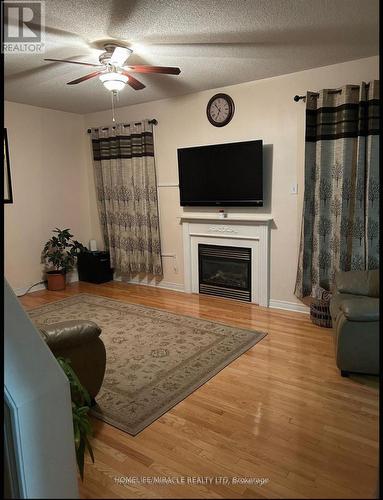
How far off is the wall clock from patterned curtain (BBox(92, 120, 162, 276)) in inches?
37.4

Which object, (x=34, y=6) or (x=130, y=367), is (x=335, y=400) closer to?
(x=130, y=367)

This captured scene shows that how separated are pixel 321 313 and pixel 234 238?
139cm

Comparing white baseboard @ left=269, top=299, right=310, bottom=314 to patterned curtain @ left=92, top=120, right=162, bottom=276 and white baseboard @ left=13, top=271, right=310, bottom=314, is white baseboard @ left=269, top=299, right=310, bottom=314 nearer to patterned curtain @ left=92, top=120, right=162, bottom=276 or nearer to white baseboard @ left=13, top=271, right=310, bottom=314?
white baseboard @ left=13, top=271, right=310, bottom=314

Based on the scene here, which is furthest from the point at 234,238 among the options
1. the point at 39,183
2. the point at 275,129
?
the point at 39,183

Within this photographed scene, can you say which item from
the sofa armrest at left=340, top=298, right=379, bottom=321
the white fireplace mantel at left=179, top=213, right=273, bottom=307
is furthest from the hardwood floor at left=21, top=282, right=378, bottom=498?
the white fireplace mantel at left=179, top=213, right=273, bottom=307

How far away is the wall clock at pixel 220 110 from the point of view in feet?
14.1

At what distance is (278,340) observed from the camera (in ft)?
11.0

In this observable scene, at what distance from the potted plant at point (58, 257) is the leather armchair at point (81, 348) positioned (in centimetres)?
322

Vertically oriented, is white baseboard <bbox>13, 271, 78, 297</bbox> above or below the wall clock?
below

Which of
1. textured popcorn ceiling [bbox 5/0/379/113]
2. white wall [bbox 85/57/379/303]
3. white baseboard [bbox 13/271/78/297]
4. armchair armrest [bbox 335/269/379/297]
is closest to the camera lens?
textured popcorn ceiling [bbox 5/0/379/113]

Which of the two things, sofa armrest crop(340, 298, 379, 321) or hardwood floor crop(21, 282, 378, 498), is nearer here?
hardwood floor crop(21, 282, 378, 498)

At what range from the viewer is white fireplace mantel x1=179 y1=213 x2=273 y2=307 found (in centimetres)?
427

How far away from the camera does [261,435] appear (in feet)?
6.58

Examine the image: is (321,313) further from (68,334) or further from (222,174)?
(68,334)
